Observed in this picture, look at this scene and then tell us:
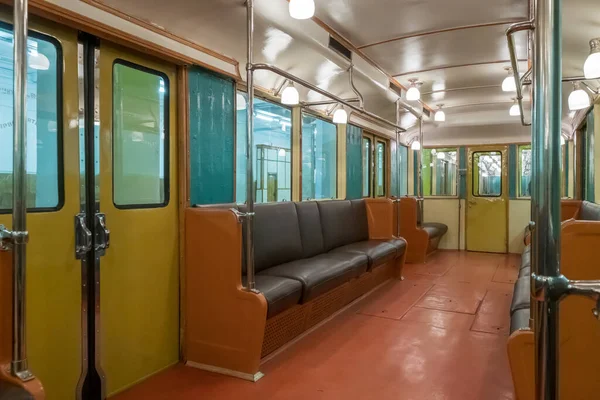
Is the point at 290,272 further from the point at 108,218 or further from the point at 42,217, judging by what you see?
the point at 42,217

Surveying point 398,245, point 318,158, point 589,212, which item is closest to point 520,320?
point 589,212

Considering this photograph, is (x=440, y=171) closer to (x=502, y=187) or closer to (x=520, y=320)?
(x=502, y=187)

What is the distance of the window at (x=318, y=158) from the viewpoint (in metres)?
5.17

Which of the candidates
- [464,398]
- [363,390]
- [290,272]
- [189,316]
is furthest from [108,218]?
[464,398]

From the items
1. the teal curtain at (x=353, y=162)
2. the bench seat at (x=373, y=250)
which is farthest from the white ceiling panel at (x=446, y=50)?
the bench seat at (x=373, y=250)

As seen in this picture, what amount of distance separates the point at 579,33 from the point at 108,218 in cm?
369

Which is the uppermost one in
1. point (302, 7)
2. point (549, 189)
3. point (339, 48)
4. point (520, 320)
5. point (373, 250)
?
point (339, 48)

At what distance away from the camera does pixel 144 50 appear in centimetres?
262

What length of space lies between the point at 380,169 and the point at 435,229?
1373mm

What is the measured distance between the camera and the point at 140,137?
2.74m

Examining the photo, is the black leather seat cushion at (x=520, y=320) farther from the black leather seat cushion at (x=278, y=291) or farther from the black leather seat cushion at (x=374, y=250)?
the black leather seat cushion at (x=374, y=250)

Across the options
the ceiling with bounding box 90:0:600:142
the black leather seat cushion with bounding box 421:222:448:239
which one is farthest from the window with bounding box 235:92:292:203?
the black leather seat cushion with bounding box 421:222:448:239

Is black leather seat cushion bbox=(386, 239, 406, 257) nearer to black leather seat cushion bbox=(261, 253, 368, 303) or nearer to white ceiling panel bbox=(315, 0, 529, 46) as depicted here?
black leather seat cushion bbox=(261, 253, 368, 303)

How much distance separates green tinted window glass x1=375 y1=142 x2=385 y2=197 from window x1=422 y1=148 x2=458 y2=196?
5.62 feet
